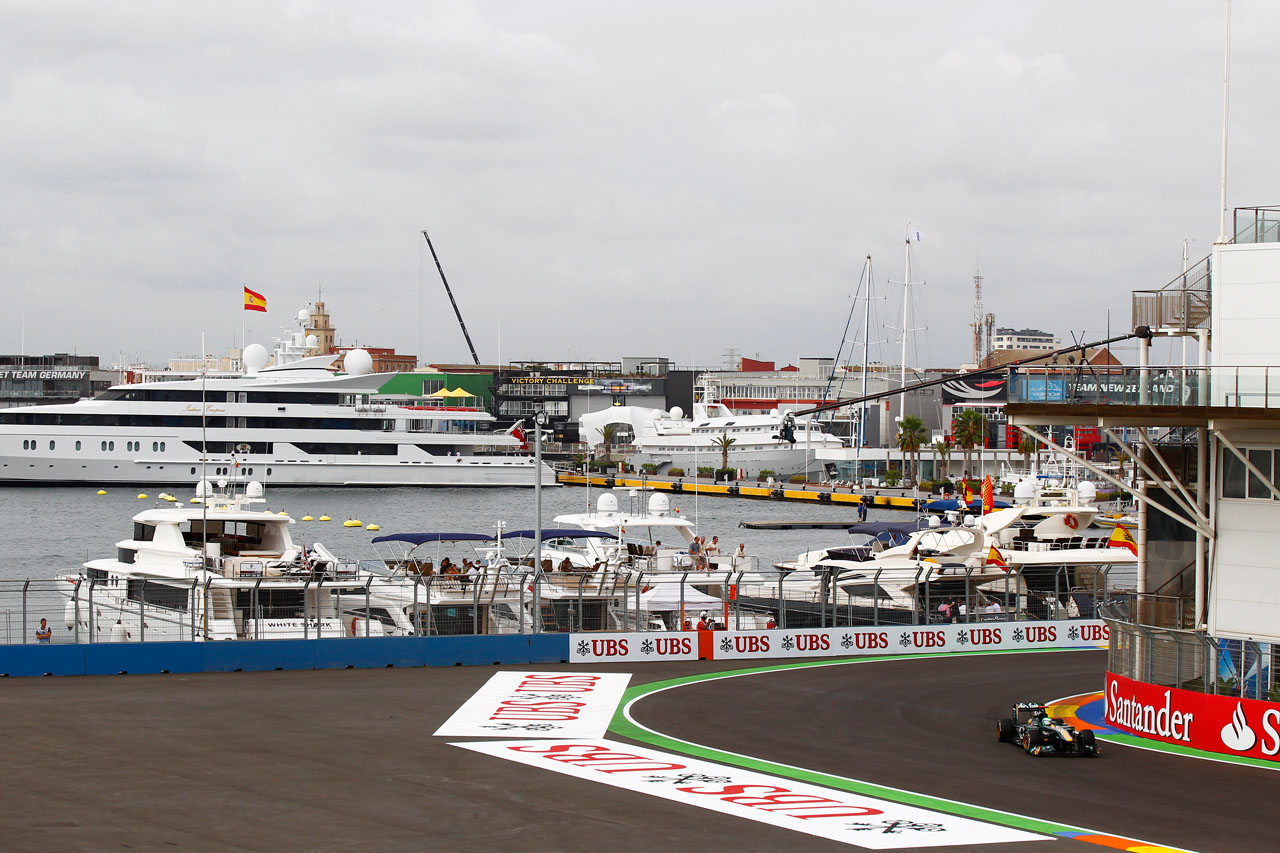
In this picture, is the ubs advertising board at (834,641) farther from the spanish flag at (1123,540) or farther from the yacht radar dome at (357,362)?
the yacht radar dome at (357,362)

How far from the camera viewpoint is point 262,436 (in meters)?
99.9

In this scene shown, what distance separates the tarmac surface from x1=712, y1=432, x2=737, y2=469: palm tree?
337ft

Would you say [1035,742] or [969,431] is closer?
[1035,742]

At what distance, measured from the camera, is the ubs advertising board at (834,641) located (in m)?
26.2

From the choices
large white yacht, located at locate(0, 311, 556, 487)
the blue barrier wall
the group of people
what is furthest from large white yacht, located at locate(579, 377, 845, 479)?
the blue barrier wall

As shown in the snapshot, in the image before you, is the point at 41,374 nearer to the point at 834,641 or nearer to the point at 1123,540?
the point at 1123,540

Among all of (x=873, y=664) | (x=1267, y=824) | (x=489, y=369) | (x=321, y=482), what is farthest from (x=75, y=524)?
(x=489, y=369)

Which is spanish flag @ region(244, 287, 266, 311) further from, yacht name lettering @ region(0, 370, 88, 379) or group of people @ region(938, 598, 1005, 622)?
yacht name lettering @ region(0, 370, 88, 379)

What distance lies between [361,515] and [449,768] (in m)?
68.6

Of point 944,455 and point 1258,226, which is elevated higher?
point 1258,226

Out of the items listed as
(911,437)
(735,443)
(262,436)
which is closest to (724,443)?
(735,443)

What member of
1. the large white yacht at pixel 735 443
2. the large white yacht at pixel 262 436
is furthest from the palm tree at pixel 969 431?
the large white yacht at pixel 262 436

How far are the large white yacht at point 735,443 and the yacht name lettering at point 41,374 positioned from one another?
85.9 m

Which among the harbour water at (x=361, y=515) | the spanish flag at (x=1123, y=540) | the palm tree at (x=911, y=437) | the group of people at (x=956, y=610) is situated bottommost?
the harbour water at (x=361, y=515)
